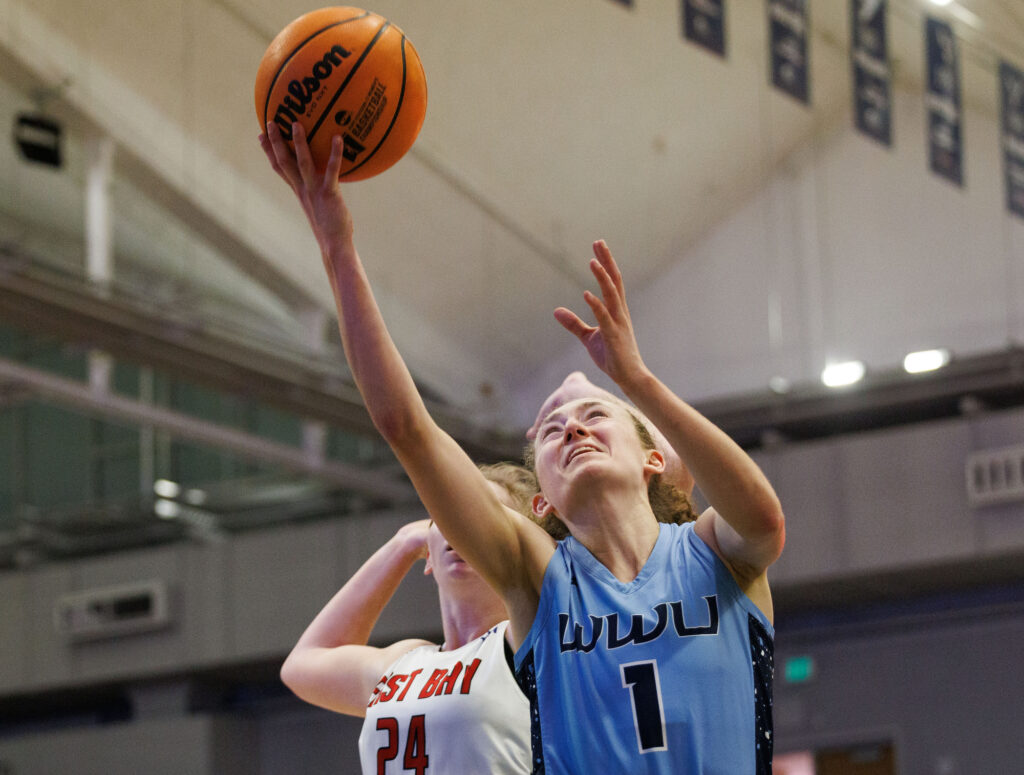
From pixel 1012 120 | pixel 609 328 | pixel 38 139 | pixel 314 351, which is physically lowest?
pixel 609 328

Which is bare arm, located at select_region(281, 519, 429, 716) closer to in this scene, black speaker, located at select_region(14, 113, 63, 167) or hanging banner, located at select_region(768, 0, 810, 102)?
hanging banner, located at select_region(768, 0, 810, 102)

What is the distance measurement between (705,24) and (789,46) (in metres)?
0.82

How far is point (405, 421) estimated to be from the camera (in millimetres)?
2035

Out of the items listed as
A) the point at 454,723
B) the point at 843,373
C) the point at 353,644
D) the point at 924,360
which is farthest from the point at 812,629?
the point at 454,723

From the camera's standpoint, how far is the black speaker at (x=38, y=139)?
863 centimetres

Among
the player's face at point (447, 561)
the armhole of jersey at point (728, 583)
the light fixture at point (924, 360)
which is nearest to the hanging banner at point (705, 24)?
the light fixture at point (924, 360)

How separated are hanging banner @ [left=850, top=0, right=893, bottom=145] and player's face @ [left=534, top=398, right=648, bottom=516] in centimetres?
718

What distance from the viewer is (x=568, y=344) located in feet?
34.8

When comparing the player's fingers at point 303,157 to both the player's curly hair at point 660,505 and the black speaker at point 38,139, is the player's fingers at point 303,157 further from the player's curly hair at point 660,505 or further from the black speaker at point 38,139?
the black speaker at point 38,139

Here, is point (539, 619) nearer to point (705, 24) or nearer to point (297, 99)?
point (297, 99)

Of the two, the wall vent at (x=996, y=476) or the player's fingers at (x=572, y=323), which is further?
the wall vent at (x=996, y=476)

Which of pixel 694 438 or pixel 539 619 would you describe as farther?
pixel 539 619

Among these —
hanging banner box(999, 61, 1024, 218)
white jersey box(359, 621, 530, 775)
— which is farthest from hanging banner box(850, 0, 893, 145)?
white jersey box(359, 621, 530, 775)

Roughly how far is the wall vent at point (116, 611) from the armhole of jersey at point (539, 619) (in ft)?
34.4
